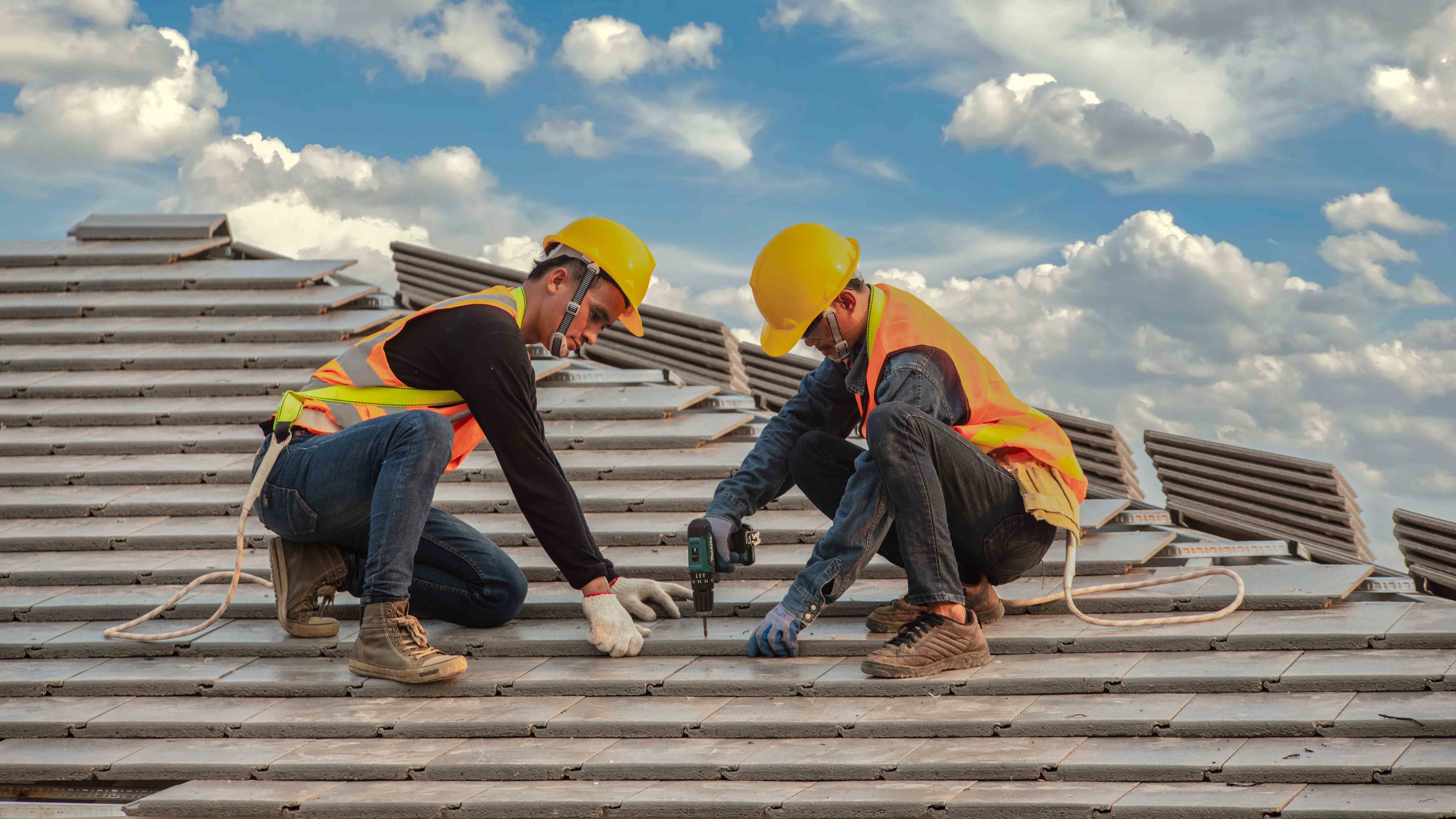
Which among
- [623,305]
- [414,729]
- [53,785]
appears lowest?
[53,785]

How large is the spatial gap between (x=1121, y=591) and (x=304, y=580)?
2.88m

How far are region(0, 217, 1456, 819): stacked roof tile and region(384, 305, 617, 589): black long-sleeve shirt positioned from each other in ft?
1.38

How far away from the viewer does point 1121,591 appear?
13.1 ft

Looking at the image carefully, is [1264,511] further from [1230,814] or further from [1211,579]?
[1230,814]

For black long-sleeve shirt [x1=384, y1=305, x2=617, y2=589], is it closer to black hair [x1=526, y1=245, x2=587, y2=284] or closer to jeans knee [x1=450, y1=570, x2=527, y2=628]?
black hair [x1=526, y1=245, x2=587, y2=284]

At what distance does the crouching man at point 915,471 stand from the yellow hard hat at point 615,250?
0.39 meters

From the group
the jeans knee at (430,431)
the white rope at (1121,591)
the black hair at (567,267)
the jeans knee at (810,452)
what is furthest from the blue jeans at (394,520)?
the white rope at (1121,591)

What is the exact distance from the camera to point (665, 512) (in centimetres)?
486

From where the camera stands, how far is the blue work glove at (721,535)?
3898mm

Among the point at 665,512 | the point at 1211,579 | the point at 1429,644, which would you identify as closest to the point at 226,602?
the point at 665,512

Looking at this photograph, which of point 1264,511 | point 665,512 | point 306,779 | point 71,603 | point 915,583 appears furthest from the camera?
point 1264,511

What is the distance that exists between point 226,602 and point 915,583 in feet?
8.18

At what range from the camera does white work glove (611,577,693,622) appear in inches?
152

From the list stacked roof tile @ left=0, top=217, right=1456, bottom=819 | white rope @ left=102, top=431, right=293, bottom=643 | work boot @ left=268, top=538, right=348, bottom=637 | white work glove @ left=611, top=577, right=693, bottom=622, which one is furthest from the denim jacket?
white rope @ left=102, top=431, right=293, bottom=643
